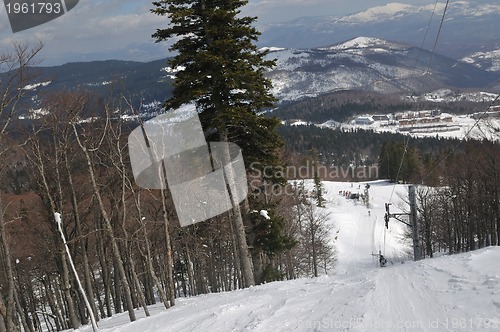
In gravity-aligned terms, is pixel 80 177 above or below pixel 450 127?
above

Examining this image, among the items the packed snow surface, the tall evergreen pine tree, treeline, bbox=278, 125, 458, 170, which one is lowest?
treeline, bbox=278, 125, 458, 170

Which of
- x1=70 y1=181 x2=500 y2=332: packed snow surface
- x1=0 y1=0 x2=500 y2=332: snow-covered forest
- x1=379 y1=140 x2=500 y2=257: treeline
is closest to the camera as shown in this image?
x1=70 y1=181 x2=500 y2=332: packed snow surface

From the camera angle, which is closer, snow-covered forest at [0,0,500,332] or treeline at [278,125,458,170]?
snow-covered forest at [0,0,500,332]

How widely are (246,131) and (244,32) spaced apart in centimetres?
324

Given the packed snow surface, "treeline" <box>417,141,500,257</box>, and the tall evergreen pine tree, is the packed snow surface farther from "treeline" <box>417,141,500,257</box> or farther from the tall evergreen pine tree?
"treeline" <box>417,141,500,257</box>

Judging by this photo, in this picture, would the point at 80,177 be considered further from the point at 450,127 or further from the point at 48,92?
the point at 450,127

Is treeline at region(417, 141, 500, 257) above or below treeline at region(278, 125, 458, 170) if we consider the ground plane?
above

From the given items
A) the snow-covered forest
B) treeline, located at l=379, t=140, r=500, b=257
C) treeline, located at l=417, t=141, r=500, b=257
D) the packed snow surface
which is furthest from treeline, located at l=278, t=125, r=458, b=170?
the packed snow surface

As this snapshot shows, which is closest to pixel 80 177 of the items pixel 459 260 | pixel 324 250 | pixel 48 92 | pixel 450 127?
pixel 48 92

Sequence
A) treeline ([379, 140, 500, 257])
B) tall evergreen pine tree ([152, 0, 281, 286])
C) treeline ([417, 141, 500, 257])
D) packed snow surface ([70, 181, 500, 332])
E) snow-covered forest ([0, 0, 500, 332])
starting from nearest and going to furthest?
packed snow surface ([70, 181, 500, 332]), snow-covered forest ([0, 0, 500, 332]), tall evergreen pine tree ([152, 0, 281, 286]), treeline ([417, 141, 500, 257]), treeline ([379, 140, 500, 257])

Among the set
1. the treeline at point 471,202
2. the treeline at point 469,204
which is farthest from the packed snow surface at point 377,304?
the treeline at point 471,202

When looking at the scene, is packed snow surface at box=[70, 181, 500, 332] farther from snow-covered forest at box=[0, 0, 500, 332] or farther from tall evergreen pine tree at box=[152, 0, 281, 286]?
tall evergreen pine tree at box=[152, 0, 281, 286]

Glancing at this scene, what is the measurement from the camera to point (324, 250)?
41.2 meters

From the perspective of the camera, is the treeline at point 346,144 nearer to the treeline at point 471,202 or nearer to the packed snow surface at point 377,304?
the treeline at point 471,202
